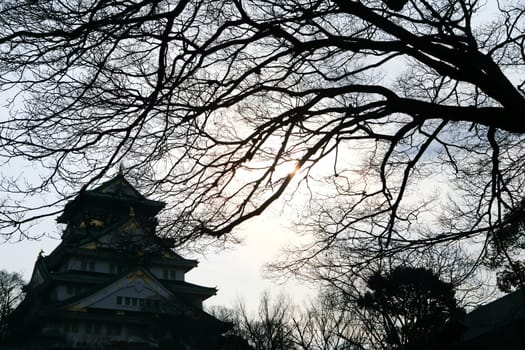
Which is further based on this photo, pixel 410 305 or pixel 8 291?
pixel 8 291

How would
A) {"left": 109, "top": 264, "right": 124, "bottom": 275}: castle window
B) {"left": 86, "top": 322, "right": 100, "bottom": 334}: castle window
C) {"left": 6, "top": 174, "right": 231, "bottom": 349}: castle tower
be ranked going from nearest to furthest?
1. {"left": 6, "top": 174, "right": 231, "bottom": 349}: castle tower
2. {"left": 86, "top": 322, "right": 100, "bottom": 334}: castle window
3. {"left": 109, "top": 264, "right": 124, "bottom": 275}: castle window

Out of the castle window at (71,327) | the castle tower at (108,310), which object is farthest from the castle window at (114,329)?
the castle window at (71,327)

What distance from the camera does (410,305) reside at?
19.8 m

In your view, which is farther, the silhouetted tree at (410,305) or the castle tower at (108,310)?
the castle tower at (108,310)

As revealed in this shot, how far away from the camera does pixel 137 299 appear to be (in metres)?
33.5

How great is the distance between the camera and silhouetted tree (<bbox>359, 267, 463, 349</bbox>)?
18.3m

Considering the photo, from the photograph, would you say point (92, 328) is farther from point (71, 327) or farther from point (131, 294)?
point (131, 294)

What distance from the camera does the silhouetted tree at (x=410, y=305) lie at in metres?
18.3

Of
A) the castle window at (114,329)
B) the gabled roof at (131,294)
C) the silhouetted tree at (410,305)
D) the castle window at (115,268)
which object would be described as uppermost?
the castle window at (115,268)

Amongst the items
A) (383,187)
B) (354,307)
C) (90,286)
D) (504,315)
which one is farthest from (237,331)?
(383,187)

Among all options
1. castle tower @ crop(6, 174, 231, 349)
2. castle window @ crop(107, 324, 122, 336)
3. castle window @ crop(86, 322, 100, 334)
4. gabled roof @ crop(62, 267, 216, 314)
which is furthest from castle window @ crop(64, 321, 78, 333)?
castle window @ crop(107, 324, 122, 336)

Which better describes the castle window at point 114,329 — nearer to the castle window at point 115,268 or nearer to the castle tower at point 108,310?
the castle tower at point 108,310

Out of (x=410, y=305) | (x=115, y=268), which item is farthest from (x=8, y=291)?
(x=410, y=305)

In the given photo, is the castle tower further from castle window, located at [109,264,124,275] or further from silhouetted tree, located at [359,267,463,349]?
silhouetted tree, located at [359,267,463,349]
